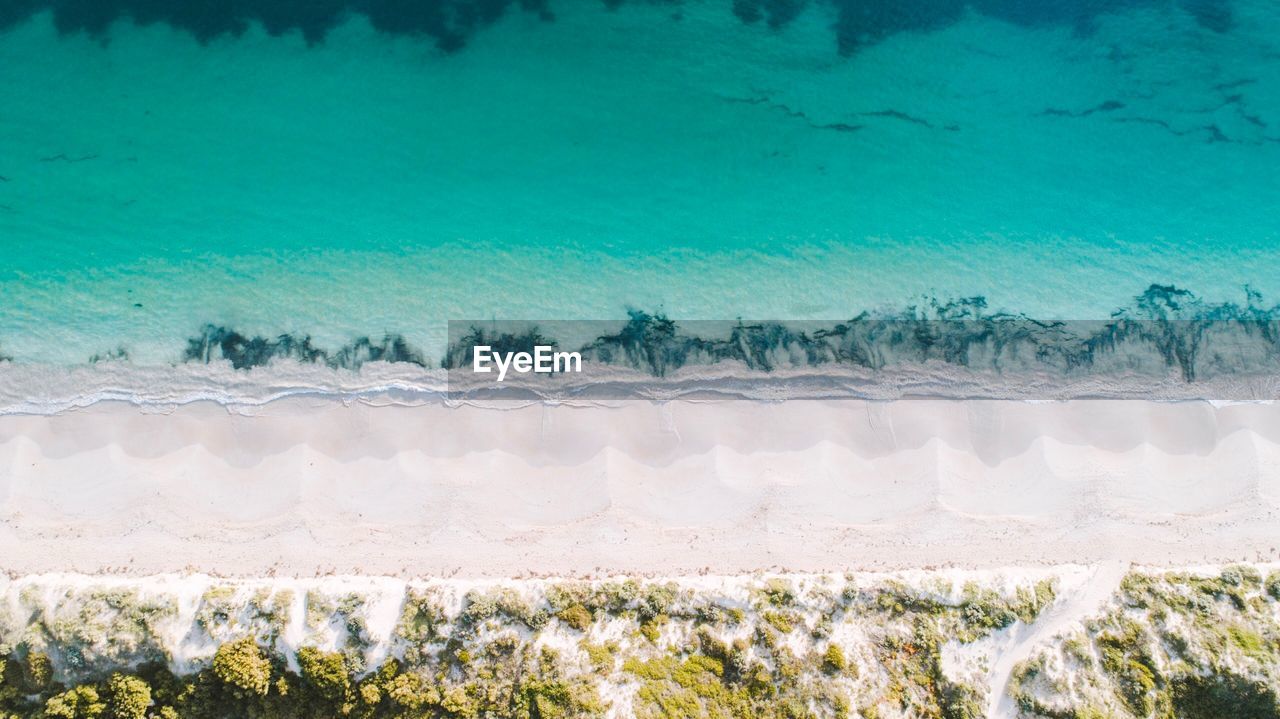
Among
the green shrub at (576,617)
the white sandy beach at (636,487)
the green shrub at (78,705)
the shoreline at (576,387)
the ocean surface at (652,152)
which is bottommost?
the green shrub at (78,705)

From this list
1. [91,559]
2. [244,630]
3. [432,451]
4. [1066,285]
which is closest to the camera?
[244,630]

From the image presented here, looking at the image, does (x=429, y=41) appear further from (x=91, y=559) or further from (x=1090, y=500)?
(x=1090, y=500)

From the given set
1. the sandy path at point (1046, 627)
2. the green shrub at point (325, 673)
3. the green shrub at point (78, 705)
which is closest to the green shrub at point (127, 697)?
the green shrub at point (78, 705)

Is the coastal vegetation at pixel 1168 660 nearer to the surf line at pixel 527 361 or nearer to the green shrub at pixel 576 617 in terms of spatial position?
the green shrub at pixel 576 617

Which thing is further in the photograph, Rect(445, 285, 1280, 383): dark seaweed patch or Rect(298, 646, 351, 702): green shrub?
Rect(445, 285, 1280, 383): dark seaweed patch

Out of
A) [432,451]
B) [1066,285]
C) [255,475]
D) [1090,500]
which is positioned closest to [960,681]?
[1090,500]

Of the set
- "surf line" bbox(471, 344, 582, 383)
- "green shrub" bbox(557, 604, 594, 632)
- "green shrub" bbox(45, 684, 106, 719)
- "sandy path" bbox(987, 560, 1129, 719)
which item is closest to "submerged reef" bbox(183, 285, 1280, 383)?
"surf line" bbox(471, 344, 582, 383)

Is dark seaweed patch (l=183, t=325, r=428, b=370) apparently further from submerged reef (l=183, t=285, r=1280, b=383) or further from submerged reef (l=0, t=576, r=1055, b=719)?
submerged reef (l=0, t=576, r=1055, b=719)
